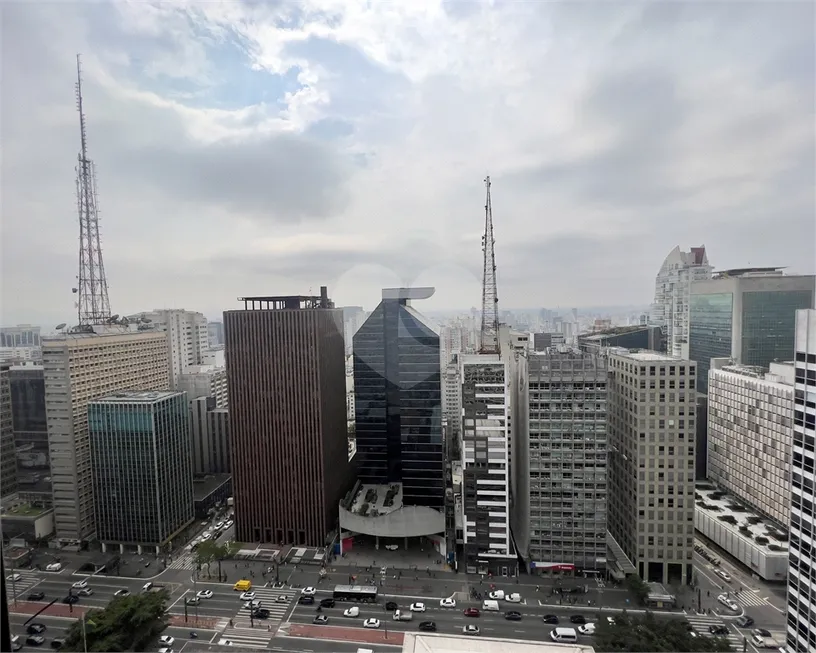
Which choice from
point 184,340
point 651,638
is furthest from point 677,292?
point 184,340

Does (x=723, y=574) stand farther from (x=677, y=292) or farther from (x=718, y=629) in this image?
(x=677, y=292)

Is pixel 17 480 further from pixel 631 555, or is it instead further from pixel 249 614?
pixel 631 555

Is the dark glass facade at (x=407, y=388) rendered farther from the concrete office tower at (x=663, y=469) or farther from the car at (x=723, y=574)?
the car at (x=723, y=574)

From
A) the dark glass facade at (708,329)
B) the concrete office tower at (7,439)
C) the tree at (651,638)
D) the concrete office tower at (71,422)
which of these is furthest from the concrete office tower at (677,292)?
the concrete office tower at (7,439)

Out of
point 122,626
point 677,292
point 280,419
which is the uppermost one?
point 677,292

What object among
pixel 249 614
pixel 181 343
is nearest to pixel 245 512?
pixel 249 614
